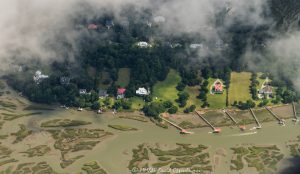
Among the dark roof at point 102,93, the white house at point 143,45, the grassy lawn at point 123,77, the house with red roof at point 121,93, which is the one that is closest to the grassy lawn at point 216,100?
the house with red roof at point 121,93

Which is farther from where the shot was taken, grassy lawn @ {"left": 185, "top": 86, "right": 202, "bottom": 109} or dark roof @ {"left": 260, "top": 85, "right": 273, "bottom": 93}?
dark roof @ {"left": 260, "top": 85, "right": 273, "bottom": 93}

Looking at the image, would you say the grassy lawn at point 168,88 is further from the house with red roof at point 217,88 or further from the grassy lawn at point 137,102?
the house with red roof at point 217,88

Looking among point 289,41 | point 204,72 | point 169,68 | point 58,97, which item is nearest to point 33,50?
point 58,97

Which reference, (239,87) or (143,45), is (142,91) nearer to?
(143,45)

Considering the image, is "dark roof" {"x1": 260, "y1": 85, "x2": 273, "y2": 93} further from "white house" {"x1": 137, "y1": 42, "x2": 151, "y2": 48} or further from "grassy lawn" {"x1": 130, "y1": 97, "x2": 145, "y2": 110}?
"white house" {"x1": 137, "y1": 42, "x2": 151, "y2": 48}

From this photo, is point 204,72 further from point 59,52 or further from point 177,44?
point 59,52

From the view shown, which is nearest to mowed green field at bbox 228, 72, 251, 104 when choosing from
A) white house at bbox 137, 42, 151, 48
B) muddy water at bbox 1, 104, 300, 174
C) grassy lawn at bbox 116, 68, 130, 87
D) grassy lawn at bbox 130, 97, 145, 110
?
muddy water at bbox 1, 104, 300, 174
